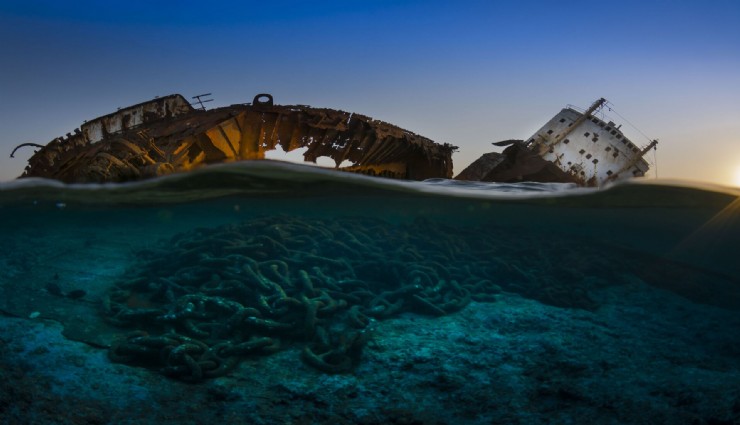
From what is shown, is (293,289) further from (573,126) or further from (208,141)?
(573,126)

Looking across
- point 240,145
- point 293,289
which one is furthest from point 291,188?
point 293,289

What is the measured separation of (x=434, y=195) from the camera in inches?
431

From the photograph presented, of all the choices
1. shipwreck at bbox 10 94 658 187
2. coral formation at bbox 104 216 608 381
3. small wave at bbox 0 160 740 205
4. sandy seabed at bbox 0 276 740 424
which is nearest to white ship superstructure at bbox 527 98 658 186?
shipwreck at bbox 10 94 658 187

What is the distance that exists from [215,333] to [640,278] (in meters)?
8.20

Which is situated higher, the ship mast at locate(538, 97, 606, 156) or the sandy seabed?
the ship mast at locate(538, 97, 606, 156)

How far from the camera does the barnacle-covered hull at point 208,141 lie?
10.1 meters

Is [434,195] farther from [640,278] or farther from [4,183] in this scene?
[4,183]

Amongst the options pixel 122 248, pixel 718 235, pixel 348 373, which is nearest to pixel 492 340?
pixel 348 373

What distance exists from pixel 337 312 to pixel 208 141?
6251 millimetres

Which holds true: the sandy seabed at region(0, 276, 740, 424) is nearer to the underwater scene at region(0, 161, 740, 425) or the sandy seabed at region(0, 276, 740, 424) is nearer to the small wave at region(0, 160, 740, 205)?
the underwater scene at region(0, 161, 740, 425)

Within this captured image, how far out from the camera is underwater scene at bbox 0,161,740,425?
487 centimetres

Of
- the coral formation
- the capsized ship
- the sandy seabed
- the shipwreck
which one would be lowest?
the sandy seabed

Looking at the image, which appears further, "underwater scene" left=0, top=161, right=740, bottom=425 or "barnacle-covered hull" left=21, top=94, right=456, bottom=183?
"barnacle-covered hull" left=21, top=94, right=456, bottom=183

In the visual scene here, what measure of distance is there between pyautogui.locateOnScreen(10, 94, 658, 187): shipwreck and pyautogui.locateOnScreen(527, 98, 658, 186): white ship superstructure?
20.2 meters
